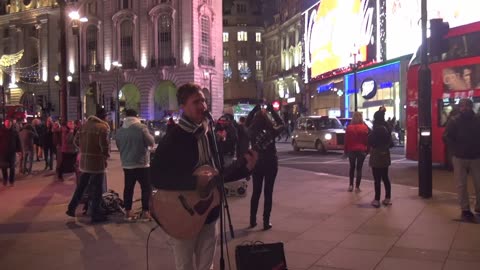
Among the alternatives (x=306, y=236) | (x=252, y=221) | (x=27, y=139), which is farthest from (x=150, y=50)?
(x=306, y=236)

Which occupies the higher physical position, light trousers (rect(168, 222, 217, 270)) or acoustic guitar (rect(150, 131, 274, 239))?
acoustic guitar (rect(150, 131, 274, 239))

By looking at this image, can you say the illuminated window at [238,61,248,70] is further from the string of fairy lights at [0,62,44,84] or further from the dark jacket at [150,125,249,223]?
the dark jacket at [150,125,249,223]

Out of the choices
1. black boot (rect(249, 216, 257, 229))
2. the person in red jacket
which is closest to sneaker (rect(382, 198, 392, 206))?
the person in red jacket

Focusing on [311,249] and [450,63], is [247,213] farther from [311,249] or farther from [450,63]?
[450,63]

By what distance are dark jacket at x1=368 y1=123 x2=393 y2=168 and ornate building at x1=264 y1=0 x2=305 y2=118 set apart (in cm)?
6068

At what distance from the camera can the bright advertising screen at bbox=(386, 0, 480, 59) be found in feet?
97.1

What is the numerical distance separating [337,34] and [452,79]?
32.4m

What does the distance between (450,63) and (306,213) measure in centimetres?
889

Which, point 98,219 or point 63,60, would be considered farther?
point 63,60

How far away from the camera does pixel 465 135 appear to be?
8.69 meters

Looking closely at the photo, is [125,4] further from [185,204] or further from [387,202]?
[185,204]

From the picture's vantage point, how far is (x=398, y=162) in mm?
20750

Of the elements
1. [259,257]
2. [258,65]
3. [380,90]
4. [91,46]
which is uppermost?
[258,65]

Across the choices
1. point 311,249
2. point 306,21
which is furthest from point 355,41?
point 311,249
